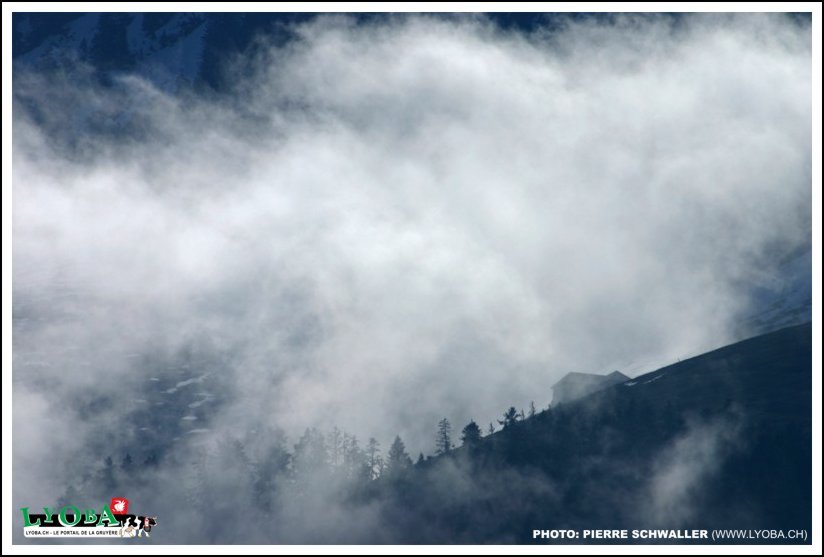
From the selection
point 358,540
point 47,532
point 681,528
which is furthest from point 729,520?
point 47,532

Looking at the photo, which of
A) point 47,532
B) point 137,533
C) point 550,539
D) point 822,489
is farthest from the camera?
point 550,539

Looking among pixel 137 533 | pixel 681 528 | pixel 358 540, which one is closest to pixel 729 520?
pixel 681 528

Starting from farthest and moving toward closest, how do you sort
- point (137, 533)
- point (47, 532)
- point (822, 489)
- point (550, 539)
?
point (550, 539) → point (822, 489) → point (137, 533) → point (47, 532)

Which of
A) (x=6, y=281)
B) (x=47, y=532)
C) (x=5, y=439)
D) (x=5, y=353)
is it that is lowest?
(x=47, y=532)

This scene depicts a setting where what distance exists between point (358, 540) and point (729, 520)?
84.6 m

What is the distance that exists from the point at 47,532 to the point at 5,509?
412 inches

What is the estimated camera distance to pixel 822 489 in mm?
179625

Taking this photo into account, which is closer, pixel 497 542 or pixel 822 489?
pixel 822 489

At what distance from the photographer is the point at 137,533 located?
156 meters

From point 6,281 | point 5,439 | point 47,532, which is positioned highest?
point 6,281

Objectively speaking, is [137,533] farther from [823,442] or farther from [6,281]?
[823,442]

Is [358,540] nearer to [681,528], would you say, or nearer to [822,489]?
[681,528]

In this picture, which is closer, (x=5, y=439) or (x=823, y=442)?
(x=5, y=439)

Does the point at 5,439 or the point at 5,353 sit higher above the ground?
the point at 5,353
